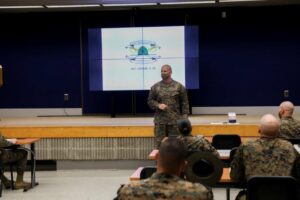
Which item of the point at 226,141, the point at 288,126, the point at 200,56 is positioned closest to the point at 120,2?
the point at 200,56

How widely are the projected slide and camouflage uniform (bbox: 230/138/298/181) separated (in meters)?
5.87

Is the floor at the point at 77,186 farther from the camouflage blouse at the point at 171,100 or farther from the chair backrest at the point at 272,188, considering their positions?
the chair backrest at the point at 272,188

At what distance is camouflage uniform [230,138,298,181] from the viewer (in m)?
3.83

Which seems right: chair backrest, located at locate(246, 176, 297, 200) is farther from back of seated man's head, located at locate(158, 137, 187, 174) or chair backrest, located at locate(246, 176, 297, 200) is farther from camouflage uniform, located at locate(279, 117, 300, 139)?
camouflage uniform, located at locate(279, 117, 300, 139)

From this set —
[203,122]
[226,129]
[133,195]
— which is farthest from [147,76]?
[133,195]

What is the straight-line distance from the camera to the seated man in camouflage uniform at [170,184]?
2.58m

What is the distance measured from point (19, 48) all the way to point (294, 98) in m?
5.98

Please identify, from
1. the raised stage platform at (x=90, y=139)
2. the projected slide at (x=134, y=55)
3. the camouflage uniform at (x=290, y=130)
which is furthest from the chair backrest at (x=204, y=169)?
the projected slide at (x=134, y=55)

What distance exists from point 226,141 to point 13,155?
2.91 m

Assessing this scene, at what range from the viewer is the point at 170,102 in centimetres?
737

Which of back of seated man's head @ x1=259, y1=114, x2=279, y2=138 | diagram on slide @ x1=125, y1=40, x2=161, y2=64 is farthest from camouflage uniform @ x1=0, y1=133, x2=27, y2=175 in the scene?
back of seated man's head @ x1=259, y1=114, x2=279, y2=138

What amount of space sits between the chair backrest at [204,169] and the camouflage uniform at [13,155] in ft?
10.9

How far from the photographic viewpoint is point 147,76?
9.83 metres

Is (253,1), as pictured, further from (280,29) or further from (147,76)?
(147,76)
